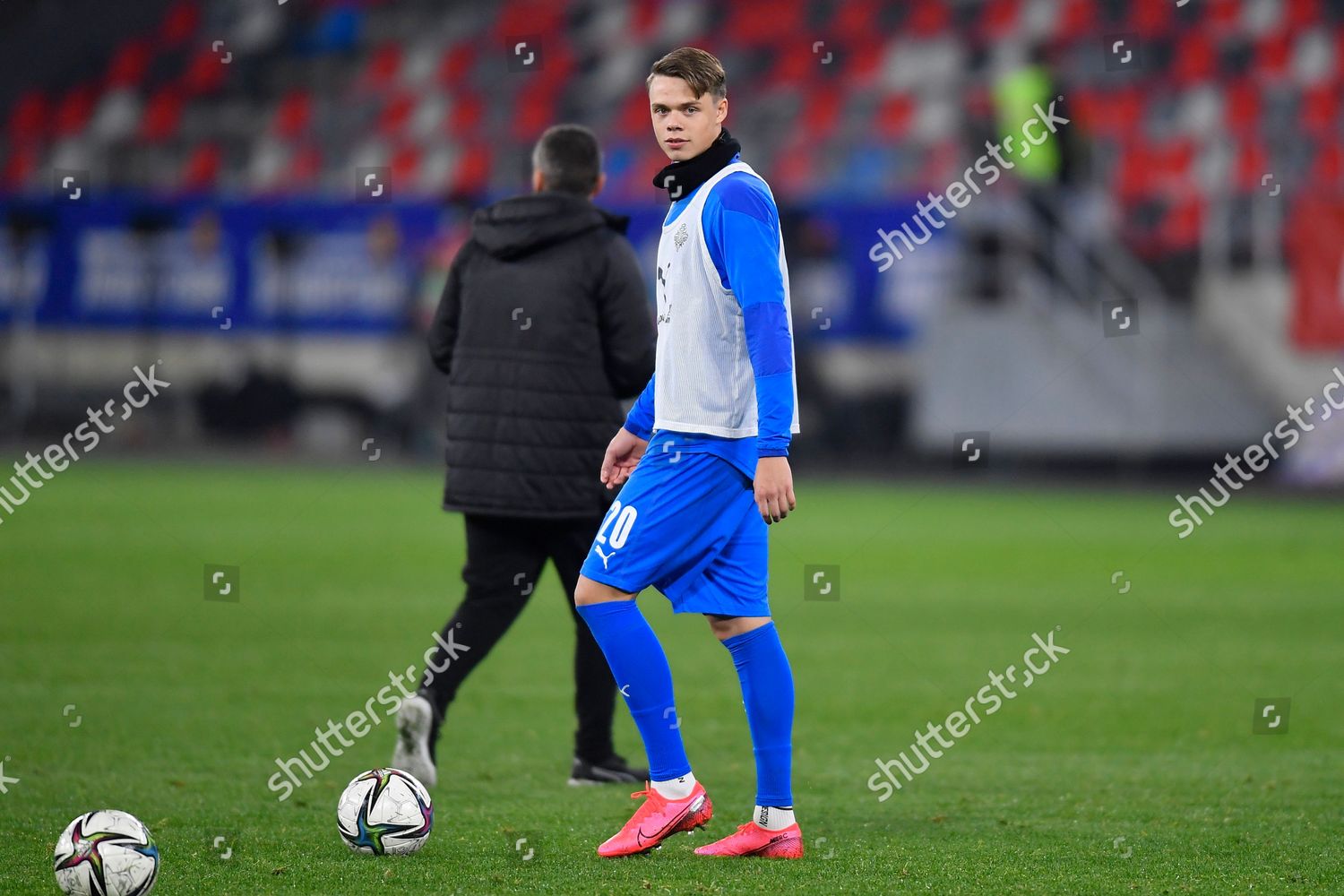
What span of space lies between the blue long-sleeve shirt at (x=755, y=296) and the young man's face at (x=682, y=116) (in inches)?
4.8

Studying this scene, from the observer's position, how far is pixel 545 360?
221 inches

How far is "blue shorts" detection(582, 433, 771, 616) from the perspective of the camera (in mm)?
4441

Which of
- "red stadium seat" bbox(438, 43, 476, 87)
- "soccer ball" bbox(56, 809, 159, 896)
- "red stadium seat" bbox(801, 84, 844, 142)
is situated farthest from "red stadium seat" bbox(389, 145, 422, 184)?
"soccer ball" bbox(56, 809, 159, 896)

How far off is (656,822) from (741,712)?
2707 millimetres

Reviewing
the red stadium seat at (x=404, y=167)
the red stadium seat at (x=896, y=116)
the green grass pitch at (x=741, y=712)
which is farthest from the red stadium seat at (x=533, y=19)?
the green grass pitch at (x=741, y=712)

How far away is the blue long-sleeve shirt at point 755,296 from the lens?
4246mm

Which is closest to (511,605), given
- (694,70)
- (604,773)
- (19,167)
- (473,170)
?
(604,773)

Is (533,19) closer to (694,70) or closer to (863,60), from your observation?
(863,60)

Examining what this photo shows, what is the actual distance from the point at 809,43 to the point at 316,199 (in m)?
7.97

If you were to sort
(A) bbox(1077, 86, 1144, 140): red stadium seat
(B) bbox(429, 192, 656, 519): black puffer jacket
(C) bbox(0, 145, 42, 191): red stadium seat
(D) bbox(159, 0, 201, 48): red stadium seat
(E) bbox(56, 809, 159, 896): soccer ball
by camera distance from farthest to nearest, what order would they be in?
1. (D) bbox(159, 0, 201, 48): red stadium seat
2. (C) bbox(0, 145, 42, 191): red stadium seat
3. (A) bbox(1077, 86, 1144, 140): red stadium seat
4. (B) bbox(429, 192, 656, 519): black puffer jacket
5. (E) bbox(56, 809, 159, 896): soccer ball

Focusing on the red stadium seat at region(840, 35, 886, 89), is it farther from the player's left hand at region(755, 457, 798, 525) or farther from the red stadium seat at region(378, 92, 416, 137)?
the player's left hand at region(755, 457, 798, 525)

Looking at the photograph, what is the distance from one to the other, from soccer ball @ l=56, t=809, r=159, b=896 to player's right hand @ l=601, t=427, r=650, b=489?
1585 mm

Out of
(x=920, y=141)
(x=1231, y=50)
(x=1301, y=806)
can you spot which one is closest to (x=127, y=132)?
(x=920, y=141)

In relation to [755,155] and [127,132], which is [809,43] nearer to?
[755,155]
